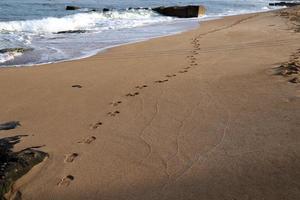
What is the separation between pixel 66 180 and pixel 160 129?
118cm

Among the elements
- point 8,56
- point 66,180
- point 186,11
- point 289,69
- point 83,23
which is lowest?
point 83,23

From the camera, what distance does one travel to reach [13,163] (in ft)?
10.1

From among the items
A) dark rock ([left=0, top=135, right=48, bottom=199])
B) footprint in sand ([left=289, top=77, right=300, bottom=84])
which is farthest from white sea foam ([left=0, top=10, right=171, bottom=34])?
dark rock ([left=0, top=135, right=48, bottom=199])

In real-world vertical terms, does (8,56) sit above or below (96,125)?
below

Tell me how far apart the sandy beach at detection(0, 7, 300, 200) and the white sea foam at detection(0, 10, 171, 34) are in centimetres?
909

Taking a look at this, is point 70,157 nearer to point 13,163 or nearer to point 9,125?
point 13,163

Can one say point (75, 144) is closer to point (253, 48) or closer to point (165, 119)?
point (165, 119)

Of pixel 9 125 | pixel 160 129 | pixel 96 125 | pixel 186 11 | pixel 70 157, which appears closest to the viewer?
pixel 70 157

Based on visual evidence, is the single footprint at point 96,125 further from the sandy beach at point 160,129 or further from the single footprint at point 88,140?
the single footprint at point 88,140

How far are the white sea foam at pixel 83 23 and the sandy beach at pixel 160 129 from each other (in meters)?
9.09

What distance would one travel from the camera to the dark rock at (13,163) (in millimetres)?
2867

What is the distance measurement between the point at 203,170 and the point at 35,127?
198 cm

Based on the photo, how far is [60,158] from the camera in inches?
134

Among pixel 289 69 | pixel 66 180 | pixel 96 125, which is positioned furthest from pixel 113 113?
pixel 289 69
